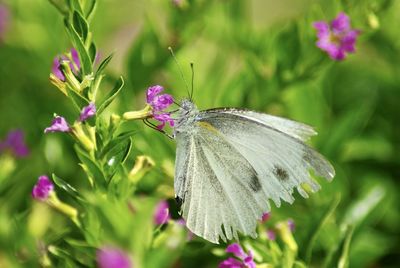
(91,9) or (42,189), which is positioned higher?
(91,9)

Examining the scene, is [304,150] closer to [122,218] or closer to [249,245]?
[249,245]

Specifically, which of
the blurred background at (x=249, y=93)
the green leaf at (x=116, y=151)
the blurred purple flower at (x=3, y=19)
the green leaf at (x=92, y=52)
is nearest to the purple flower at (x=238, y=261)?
the blurred background at (x=249, y=93)

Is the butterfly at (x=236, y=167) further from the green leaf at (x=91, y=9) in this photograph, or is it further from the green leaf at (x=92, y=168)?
the green leaf at (x=91, y=9)

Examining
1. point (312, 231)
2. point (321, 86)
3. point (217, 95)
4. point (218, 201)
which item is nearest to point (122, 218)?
point (218, 201)

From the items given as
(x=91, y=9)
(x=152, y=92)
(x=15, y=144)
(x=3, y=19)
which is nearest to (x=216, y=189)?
(x=152, y=92)

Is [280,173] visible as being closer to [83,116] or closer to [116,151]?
[116,151]
